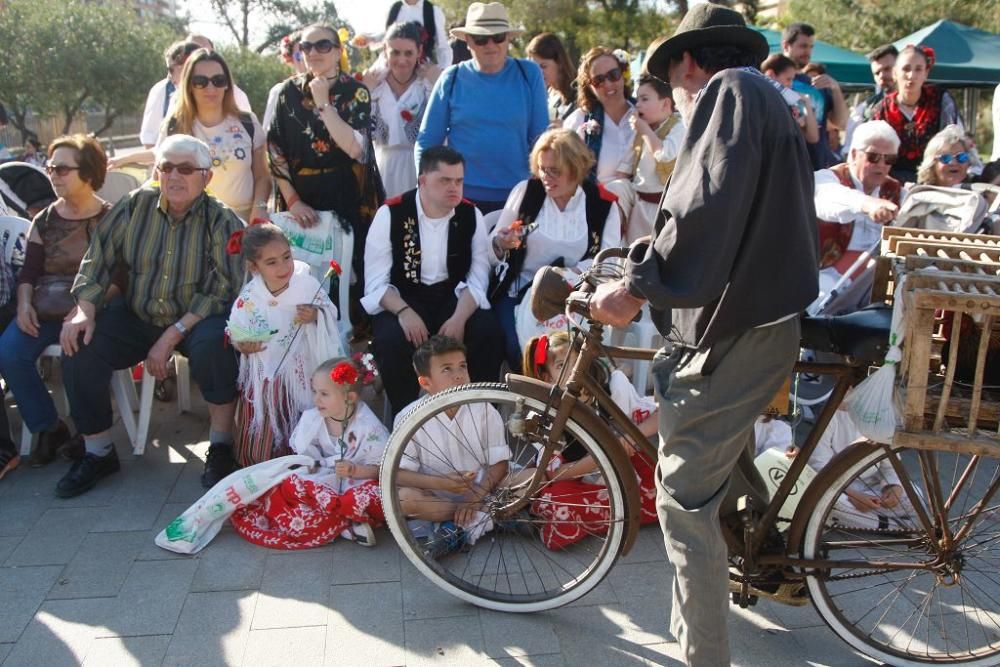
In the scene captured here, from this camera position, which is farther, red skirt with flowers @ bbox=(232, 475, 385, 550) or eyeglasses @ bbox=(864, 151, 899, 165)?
eyeglasses @ bbox=(864, 151, 899, 165)

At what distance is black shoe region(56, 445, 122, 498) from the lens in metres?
3.52

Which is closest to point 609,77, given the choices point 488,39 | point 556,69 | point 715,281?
point 488,39

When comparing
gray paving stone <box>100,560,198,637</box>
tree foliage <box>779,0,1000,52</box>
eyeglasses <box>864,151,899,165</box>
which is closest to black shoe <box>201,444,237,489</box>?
gray paving stone <box>100,560,198,637</box>

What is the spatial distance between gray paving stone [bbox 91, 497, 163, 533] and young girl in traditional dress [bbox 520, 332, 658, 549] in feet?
5.13

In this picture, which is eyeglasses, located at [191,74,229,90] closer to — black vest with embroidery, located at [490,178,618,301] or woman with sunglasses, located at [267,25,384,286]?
woman with sunglasses, located at [267,25,384,286]

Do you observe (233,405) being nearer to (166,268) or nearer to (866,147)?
(166,268)

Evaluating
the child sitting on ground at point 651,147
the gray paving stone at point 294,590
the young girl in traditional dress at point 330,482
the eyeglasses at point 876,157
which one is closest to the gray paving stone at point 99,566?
the young girl in traditional dress at point 330,482

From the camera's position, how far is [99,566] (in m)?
3.01

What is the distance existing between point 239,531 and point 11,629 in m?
0.80

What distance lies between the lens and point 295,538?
10.3 feet

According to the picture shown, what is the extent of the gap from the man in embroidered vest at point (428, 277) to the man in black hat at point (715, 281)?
1.66 m

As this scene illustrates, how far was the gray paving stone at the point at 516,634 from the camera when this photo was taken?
2.54 meters

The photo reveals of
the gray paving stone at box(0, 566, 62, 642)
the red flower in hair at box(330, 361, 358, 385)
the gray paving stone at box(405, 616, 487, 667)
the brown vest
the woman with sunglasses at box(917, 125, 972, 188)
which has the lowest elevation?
the gray paving stone at box(405, 616, 487, 667)

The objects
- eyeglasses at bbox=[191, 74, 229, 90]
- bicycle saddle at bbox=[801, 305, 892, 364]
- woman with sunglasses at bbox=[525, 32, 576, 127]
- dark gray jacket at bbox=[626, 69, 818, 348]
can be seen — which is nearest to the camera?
dark gray jacket at bbox=[626, 69, 818, 348]
